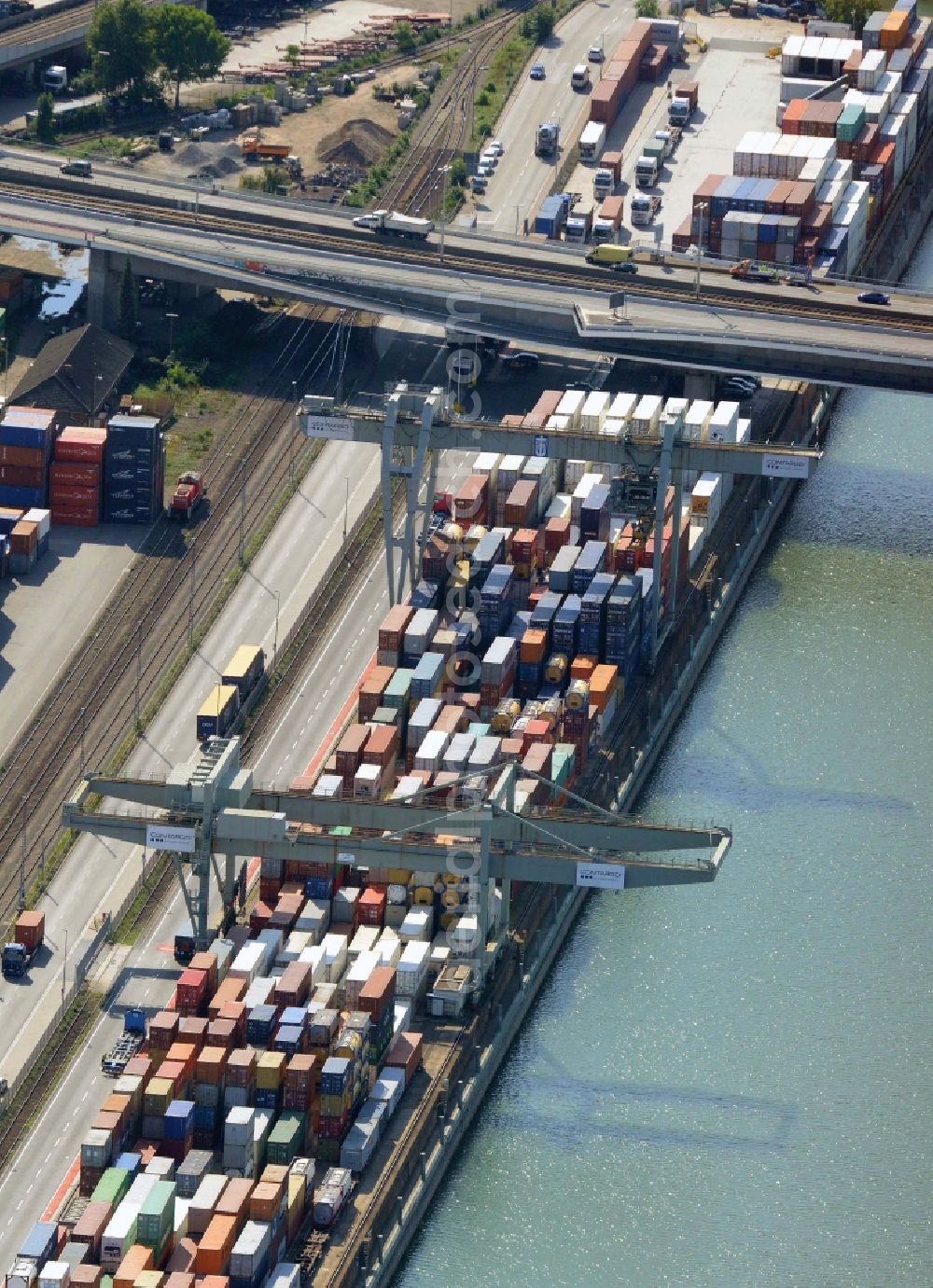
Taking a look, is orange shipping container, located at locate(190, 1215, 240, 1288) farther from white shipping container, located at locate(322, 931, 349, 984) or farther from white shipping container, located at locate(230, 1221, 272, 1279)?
white shipping container, located at locate(322, 931, 349, 984)

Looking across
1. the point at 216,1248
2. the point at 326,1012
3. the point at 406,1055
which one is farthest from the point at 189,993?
the point at 216,1248

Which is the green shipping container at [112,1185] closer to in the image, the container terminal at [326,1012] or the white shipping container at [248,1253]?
the container terminal at [326,1012]

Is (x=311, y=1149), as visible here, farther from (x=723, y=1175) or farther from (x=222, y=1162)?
(x=723, y=1175)

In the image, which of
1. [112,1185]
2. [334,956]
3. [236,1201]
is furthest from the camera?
[334,956]

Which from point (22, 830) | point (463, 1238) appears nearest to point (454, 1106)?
point (463, 1238)

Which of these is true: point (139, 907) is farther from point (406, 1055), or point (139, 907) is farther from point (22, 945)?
point (406, 1055)

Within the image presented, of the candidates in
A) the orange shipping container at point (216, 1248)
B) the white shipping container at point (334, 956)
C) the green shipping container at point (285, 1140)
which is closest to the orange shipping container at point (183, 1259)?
the orange shipping container at point (216, 1248)
